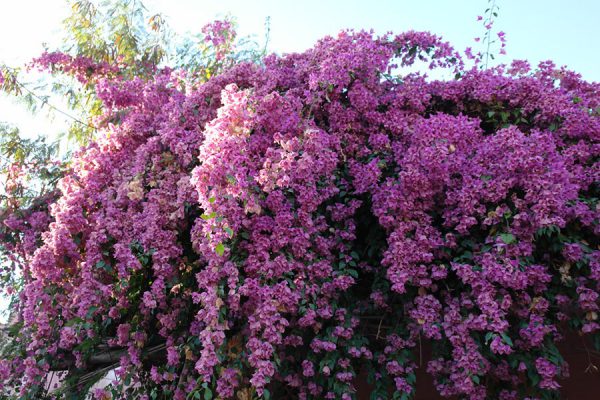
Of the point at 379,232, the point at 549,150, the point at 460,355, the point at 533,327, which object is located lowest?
the point at 460,355

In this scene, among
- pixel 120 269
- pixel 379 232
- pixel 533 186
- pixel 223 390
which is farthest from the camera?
pixel 379 232

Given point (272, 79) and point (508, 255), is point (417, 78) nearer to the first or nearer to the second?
point (272, 79)

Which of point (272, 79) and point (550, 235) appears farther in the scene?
point (272, 79)

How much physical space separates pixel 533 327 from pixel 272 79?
195 centimetres

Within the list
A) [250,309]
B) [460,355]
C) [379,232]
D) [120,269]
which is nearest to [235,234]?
[250,309]

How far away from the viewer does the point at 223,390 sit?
2143 millimetres

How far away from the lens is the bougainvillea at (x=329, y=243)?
2227 mm

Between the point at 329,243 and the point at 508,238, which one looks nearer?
the point at 508,238

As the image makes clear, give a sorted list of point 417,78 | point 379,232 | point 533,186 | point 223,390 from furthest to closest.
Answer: point 417,78, point 379,232, point 533,186, point 223,390

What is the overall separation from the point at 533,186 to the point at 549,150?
0.81ft

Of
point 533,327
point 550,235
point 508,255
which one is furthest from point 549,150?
point 533,327

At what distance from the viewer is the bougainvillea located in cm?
223

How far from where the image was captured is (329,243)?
8.36 ft

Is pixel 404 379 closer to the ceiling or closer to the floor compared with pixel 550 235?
closer to the floor
